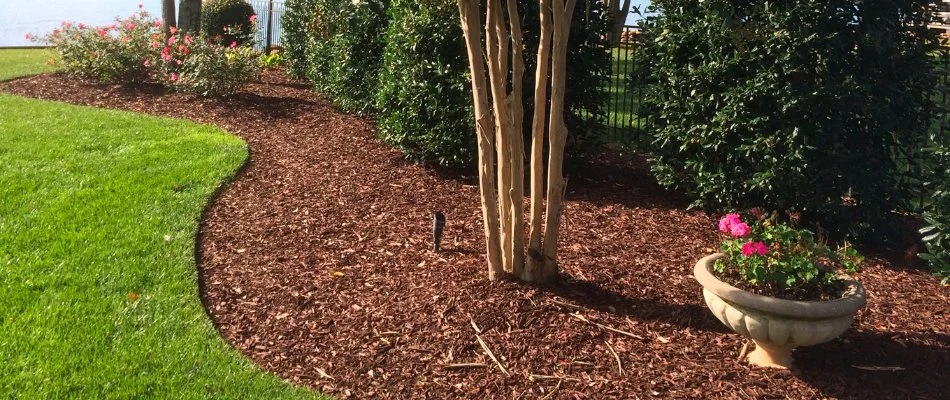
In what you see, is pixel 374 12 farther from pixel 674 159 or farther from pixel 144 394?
pixel 144 394

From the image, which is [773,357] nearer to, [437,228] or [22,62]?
[437,228]

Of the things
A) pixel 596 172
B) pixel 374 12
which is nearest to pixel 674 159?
pixel 596 172

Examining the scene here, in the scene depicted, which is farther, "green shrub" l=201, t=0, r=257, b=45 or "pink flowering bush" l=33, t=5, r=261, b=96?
"green shrub" l=201, t=0, r=257, b=45

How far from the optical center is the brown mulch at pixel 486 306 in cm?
378

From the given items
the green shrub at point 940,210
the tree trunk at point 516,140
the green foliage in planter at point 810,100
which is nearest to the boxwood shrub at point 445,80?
the green foliage in planter at point 810,100

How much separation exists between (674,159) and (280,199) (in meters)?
3.21

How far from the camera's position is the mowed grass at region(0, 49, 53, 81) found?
13.4m

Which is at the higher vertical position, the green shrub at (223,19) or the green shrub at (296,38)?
the green shrub at (223,19)

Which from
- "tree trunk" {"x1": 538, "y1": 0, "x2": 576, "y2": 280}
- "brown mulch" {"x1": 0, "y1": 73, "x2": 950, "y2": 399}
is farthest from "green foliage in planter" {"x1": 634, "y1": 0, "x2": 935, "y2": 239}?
"tree trunk" {"x1": 538, "y1": 0, "x2": 576, "y2": 280}

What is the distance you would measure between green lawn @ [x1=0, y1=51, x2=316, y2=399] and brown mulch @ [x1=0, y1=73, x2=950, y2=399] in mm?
206

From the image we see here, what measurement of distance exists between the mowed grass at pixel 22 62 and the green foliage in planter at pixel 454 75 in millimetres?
8776

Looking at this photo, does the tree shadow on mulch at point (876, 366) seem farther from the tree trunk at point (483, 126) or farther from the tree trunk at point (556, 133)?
the tree trunk at point (483, 126)

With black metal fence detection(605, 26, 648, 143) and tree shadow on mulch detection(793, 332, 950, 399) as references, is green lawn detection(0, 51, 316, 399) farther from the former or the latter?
black metal fence detection(605, 26, 648, 143)

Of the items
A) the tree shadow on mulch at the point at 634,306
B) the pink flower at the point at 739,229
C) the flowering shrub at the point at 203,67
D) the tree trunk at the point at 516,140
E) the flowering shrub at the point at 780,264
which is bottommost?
the tree shadow on mulch at the point at 634,306
